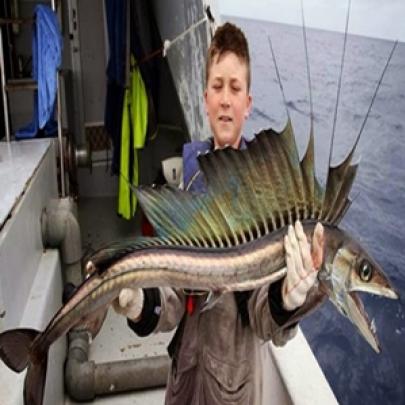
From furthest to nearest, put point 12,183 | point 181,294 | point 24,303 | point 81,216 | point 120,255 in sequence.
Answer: point 81,216
point 12,183
point 24,303
point 181,294
point 120,255

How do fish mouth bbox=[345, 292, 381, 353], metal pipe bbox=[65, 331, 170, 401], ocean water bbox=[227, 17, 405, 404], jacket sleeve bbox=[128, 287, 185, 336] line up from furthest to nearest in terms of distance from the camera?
metal pipe bbox=[65, 331, 170, 401], ocean water bbox=[227, 17, 405, 404], jacket sleeve bbox=[128, 287, 185, 336], fish mouth bbox=[345, 292, 381, 353]

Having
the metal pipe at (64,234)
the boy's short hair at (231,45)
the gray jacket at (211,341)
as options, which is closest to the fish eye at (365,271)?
the gray jacket at (211,341)

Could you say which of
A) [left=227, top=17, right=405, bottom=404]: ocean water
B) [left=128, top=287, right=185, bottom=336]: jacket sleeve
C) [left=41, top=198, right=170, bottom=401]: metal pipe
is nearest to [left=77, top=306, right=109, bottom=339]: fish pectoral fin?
[left=128, top=287, right=185, bottom=336]: jacket sleeve

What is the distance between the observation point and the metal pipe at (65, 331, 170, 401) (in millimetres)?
1675

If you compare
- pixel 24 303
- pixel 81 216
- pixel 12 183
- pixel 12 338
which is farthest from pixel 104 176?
pixel 12 338

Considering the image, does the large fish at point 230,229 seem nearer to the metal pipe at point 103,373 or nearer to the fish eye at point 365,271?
the fish eye at point 365,271

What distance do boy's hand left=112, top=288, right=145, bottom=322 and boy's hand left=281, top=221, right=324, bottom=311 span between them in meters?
0.23

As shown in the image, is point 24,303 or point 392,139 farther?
point 24,303

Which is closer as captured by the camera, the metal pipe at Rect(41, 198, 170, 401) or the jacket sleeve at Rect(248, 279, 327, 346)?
the jacket sleeve at Rect(248, 279, 327, 346)

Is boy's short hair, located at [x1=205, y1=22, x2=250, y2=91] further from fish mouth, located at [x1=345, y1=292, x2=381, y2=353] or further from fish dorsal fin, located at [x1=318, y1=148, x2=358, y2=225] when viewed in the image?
fish mouth, located at [x1=345, y1=292, x2=381, y2=353]

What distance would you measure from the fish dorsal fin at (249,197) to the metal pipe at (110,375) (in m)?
1.17

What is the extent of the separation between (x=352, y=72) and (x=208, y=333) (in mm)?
554

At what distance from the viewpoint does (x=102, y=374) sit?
5.56 feet

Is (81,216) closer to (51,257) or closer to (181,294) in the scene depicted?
(51,257)
